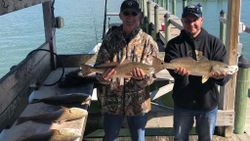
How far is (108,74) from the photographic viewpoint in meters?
3.87

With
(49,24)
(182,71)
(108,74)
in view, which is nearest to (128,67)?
(108,74)

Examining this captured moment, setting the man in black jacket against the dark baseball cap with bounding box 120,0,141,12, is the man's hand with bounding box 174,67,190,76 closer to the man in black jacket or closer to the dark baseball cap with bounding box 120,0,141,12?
the man in black jacket

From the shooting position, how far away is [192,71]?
384cm

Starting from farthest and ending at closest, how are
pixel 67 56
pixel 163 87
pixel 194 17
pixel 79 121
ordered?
1. pixel 67 56
2. pixel 163 87
3. pixel 79 121
4. pixel 194 17

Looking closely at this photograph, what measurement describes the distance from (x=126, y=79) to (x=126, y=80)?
0.04 ft

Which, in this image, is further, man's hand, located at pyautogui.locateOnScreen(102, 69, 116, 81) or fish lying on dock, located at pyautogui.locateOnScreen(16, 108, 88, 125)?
fish lying on dock, located at pyautogui.locateOnScreen(16, 108, 88, 125)

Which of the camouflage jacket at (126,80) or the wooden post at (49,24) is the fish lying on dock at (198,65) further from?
the wooden post at (49,24)

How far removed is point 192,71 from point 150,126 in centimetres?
238

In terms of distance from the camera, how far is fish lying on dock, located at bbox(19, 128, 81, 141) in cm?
366

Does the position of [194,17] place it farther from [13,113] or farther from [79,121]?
[13,113]

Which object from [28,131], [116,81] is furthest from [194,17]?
[28,131]

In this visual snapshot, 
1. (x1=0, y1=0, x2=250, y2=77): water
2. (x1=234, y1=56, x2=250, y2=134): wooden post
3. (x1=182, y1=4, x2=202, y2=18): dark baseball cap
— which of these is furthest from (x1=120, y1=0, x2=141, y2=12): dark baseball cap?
(x1=0, y1=0, x2=250, y2=77): water

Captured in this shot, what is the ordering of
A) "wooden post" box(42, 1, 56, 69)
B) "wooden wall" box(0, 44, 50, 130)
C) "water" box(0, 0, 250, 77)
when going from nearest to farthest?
1. "wooden wall" box(0, 44, 50, 130)
2. "wooden post" box(42, 1, 56, 69)
3. "water" box(0, 0, 250, 77)

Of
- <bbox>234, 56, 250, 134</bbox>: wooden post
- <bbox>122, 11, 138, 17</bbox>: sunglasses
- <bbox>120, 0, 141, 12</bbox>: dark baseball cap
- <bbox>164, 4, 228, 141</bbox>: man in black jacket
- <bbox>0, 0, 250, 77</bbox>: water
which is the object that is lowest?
<bbox>0, 0, 250, 77</bbox>: water
